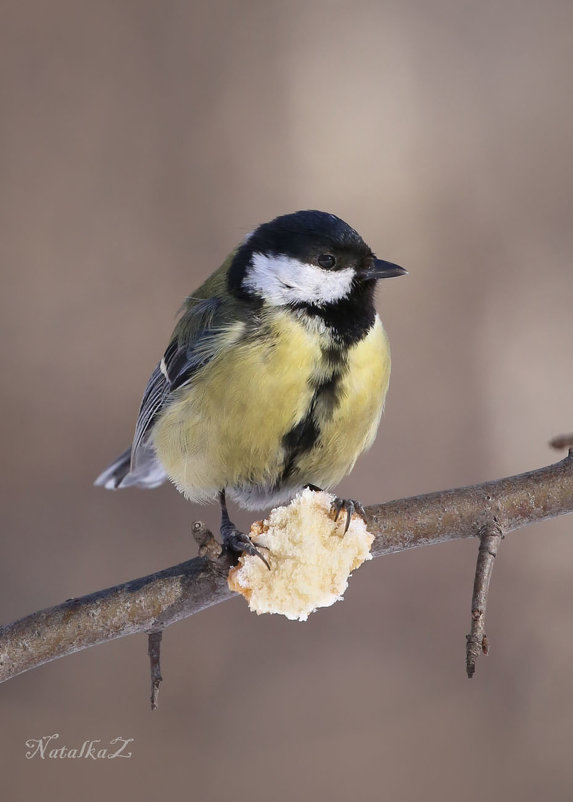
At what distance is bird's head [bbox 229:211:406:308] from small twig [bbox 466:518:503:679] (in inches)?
18.8

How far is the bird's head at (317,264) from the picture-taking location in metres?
1.58

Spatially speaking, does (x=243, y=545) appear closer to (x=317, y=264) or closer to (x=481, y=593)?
(x=481, y=593)

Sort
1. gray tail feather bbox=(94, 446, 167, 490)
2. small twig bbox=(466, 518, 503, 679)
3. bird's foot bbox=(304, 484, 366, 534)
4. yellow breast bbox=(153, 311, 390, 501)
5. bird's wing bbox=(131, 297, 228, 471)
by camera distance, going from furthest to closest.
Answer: gray tail feather bbox=(94, 446, 167, 490)
bird's wing bbox=(131, 297, 228, 471)
yellow breast bbox=(153, 311, 390, 501)
bird's foot bbox=(304, 484, 366, 534)
small twig bbox=(466, 518, 503, 679)

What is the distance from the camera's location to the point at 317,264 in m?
1.59

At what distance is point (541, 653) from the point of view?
97.8 inches

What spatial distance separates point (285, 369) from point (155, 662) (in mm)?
519

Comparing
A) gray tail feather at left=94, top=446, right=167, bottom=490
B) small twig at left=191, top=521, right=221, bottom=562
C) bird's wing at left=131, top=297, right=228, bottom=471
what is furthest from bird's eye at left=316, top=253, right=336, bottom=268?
gray tail feather at left=94, top=446, right=167, bottom=490

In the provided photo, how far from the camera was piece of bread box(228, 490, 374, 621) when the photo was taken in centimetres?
131

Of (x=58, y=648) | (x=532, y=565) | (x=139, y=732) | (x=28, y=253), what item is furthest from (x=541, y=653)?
(x=28, y=253)

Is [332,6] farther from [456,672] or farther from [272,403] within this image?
[456,672]

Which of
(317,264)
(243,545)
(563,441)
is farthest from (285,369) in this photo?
(563,441)

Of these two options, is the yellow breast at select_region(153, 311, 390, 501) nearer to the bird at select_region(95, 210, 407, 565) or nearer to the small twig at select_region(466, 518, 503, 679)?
the bird at select_region(95, 210, 407, 565)

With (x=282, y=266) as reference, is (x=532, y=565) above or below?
below

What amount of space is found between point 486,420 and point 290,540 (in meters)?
1.41
